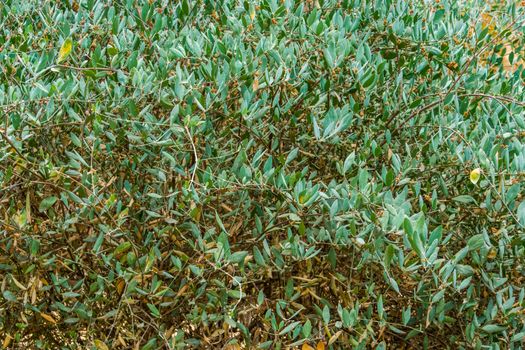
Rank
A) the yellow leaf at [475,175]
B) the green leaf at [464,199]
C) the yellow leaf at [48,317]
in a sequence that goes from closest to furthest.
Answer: the yellow leaf at [475,175] → the green leaf at [464,199] → the yellow leaf at [48,317]

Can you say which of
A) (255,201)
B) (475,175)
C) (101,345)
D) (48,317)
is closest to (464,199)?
(475,175)

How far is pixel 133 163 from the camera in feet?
8.13

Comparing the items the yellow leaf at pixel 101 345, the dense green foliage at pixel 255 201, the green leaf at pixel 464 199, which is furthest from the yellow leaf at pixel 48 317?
the green leaf at pixel 464 199

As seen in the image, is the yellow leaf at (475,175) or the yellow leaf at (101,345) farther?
the yellow leaf at (101,345)

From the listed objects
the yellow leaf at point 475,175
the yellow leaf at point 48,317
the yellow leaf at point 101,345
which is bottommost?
the yellow leaf at point 48,317

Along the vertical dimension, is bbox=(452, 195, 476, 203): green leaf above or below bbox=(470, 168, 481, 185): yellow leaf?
below

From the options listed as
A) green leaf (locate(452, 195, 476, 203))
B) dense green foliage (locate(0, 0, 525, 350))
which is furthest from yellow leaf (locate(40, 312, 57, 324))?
green leaf (locate(452, 195, 476, 203))

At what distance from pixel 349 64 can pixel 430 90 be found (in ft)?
1.48

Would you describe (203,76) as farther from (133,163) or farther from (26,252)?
(26,252)

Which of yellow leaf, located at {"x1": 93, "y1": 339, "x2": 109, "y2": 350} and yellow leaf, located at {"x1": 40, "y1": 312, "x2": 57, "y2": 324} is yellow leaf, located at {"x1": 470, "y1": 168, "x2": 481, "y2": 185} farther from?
→ yellow leaf, located at {"x1": 40, "y1": 312, "x2": 57, "y2": 324}

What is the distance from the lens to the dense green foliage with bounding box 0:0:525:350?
87.7 inches

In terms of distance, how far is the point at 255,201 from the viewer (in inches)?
95.6

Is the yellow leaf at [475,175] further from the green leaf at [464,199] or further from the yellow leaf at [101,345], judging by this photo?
the yellow leaf at [101,345]

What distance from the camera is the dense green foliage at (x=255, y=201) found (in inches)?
87.7
